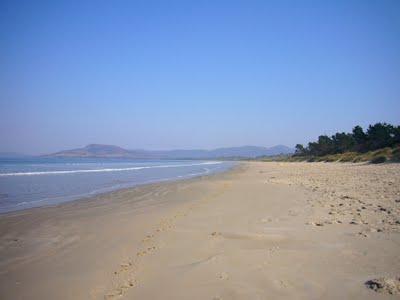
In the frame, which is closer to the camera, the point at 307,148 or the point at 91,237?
the point at 91,237

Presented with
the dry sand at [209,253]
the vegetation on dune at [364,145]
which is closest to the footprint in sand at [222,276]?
the dry sand at [209,253]

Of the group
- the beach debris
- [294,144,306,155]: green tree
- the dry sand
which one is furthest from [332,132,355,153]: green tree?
the beach debris

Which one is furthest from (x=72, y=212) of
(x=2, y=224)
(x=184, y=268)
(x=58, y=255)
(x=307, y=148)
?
(x=307, y=148)

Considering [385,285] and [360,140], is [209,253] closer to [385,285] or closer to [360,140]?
[385,285]

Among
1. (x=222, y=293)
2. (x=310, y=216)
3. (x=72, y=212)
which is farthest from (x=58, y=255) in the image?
(x=310, y=216)

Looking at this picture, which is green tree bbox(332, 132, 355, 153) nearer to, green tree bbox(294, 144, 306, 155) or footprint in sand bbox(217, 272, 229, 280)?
green tree bbox(294, 144, 306, 155)

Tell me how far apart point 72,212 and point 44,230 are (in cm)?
269

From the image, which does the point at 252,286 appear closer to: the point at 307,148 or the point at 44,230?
the point at 44,230

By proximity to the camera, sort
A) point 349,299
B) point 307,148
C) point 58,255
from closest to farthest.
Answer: point 349,299 → point 58,255 → point 307,148

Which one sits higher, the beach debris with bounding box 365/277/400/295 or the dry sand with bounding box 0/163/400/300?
the beach debris with bounding box 365/277/400/295

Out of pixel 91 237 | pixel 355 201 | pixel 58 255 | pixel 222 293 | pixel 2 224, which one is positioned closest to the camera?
pixel 222 293

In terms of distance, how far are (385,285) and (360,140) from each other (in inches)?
2576

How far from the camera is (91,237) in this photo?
7.70 m

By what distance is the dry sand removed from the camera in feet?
14.1
